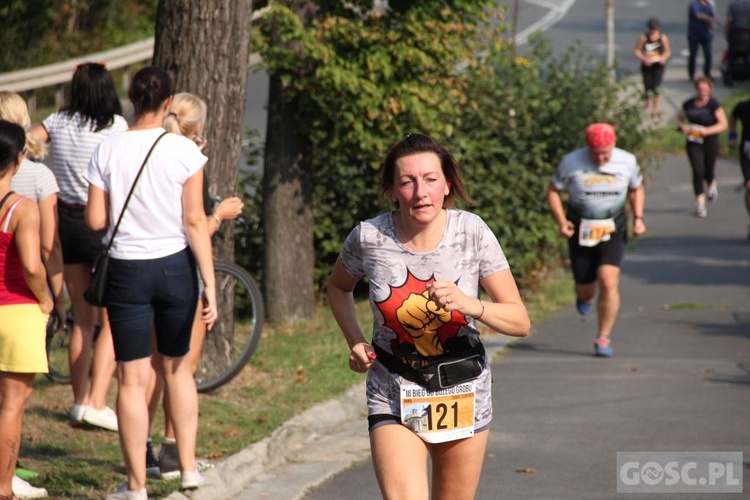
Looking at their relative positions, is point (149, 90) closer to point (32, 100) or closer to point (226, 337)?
point (226, 337)

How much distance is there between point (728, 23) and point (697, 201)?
10.1 m

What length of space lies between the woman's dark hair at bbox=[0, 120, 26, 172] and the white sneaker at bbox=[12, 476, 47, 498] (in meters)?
1.50

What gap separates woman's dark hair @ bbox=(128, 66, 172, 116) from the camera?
18.8 feet

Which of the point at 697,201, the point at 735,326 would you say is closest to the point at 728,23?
the point at 697,201

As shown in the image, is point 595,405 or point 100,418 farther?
point 595,405

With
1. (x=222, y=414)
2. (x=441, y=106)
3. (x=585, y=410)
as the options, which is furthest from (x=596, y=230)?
(x=222, y=414)

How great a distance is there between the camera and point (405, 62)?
10.3 m

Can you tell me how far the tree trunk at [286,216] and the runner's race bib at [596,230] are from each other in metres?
2.62

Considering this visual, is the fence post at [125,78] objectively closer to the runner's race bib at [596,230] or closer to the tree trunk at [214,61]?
the runner's race bib at [596,230]

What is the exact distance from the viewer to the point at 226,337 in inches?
324

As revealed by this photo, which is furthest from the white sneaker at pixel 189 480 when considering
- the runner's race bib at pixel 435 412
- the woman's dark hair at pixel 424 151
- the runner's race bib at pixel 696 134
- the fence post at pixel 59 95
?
the fence post at pixel 59 95

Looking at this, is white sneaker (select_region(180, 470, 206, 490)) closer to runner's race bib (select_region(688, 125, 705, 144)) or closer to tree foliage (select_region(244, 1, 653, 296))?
tree foliage (select_region(244, 1, 653, 296))

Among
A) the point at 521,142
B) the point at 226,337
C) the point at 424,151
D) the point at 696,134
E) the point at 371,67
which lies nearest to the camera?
the point at 424,151

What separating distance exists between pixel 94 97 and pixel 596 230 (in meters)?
4.48
